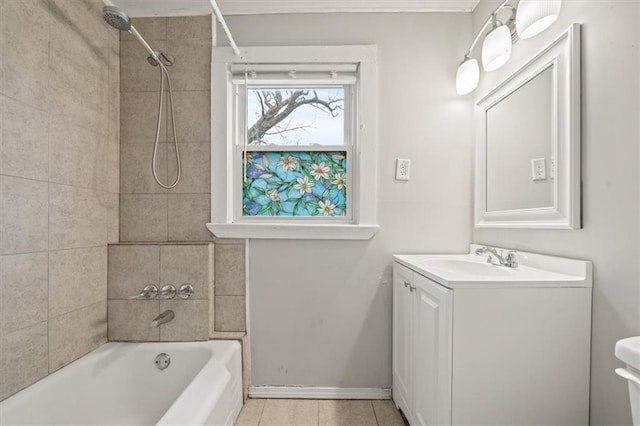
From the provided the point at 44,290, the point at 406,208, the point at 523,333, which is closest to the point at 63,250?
the point at 44,290

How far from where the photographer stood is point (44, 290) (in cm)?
134

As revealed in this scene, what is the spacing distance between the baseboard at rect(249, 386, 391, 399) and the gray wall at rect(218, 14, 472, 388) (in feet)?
0.12

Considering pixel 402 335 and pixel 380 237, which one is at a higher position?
pixel 380 237

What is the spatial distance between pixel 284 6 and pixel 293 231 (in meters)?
1.35

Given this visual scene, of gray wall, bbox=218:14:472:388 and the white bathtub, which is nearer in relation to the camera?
the white bathtub

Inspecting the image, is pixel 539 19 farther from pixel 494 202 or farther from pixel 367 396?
pixel 367 396

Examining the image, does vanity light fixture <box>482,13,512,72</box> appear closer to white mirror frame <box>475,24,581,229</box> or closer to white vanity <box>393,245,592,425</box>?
white mirror frame <box>475,24,581,229</box>

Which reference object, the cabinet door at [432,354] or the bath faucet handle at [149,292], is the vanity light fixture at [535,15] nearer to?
the cabinet door at [432,354]

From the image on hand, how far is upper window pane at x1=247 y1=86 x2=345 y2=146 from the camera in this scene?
1988 mm

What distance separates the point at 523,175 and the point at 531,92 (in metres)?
0.36

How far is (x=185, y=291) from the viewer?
1.77m

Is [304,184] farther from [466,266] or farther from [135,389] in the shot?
[135,389]

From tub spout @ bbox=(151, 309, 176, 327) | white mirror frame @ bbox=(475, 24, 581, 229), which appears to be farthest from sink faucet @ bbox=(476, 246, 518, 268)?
tub spout @ bbox=(151, 309, 176, 327)

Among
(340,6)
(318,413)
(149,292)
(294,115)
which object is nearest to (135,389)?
(149,292)
